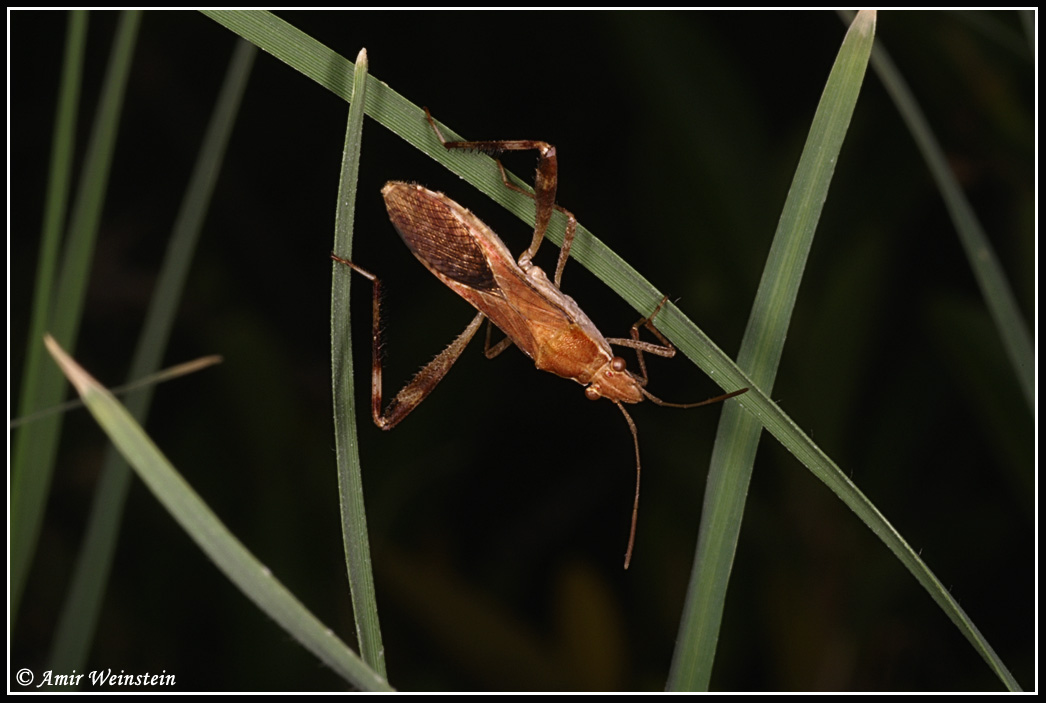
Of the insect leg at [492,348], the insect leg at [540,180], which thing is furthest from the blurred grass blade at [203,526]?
the insect leg at [492,348]

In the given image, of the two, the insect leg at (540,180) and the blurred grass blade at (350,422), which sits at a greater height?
the insect leg at (540,180)

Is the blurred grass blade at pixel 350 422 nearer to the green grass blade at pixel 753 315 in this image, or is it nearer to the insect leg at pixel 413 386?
the green grass blade at pixel 753 315

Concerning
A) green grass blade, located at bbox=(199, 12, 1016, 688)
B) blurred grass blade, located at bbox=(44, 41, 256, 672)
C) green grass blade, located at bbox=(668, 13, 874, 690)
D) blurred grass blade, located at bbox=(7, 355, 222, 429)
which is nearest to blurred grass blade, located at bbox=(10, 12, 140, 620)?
blurred grass blade, located at bbox=(44, 41, 256, 672)

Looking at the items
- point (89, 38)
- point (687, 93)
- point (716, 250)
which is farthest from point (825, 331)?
point (89, 38)

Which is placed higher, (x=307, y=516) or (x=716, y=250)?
(x=716, y=250)

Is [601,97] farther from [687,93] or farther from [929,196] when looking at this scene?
[929,196]

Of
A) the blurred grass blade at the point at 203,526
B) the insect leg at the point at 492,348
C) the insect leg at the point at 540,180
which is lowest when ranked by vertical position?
the blurred grass blade at the point at 203,526

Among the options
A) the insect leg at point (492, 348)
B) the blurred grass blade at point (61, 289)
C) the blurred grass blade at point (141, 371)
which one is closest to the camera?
the blurred grass blade at point (61, 289)

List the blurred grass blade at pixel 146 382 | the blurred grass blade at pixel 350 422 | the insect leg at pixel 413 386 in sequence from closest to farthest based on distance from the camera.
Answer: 1. the blurred grass blade at pixel 146 382
2. the blurred grass blade at pixel 350 422
3. the insect leg at pixel 413 386
